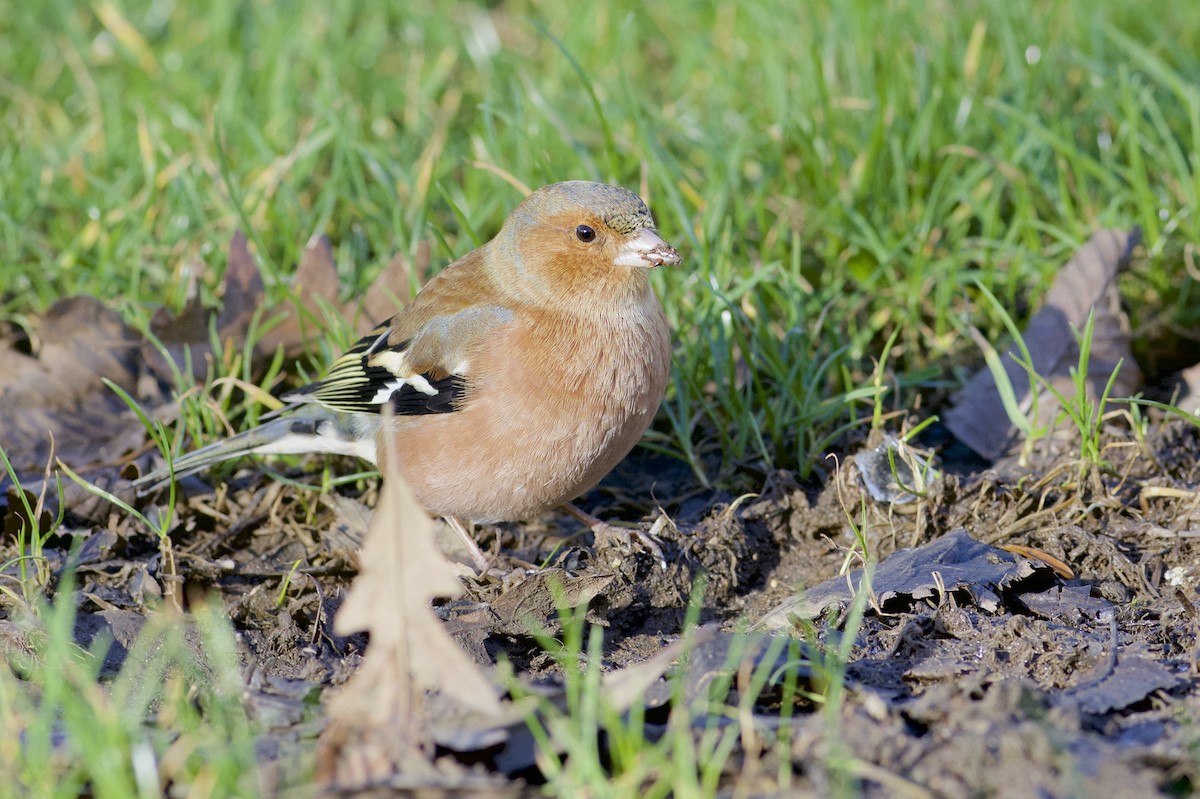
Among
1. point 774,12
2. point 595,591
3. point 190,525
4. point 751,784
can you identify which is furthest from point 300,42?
point 751,784

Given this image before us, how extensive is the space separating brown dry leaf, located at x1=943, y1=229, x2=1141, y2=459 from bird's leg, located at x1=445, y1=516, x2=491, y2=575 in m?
1.62

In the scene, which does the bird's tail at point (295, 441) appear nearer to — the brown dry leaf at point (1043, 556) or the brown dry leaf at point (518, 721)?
the brown dry leaf at point (518, 721)

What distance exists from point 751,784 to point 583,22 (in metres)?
4.97

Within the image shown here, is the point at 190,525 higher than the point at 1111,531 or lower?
lower

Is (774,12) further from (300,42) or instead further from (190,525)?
(190,525)

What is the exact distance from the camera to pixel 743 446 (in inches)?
163

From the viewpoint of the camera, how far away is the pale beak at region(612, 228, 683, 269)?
3668mm

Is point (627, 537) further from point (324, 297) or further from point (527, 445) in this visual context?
point (324, 297)

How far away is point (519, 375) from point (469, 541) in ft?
2.12

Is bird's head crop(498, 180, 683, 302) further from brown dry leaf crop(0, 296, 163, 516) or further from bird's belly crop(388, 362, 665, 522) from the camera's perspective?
brown dry leaf crop(0, 296, 163, 516)

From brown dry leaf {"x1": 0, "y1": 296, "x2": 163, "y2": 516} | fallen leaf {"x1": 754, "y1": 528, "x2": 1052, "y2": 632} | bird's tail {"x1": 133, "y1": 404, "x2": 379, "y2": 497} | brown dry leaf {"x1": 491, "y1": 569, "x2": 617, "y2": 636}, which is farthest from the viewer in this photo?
brown dry leaf {"x1": 0, "y1": 296, "x2": 163, "y2": 516}

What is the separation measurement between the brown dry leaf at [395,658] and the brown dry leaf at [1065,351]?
7.92 feet

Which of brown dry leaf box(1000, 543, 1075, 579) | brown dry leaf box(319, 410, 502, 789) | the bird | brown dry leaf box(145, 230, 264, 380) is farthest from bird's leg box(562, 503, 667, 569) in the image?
brown dry leaf box(145, 230, 264, 380)

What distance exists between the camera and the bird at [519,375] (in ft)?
11.8
